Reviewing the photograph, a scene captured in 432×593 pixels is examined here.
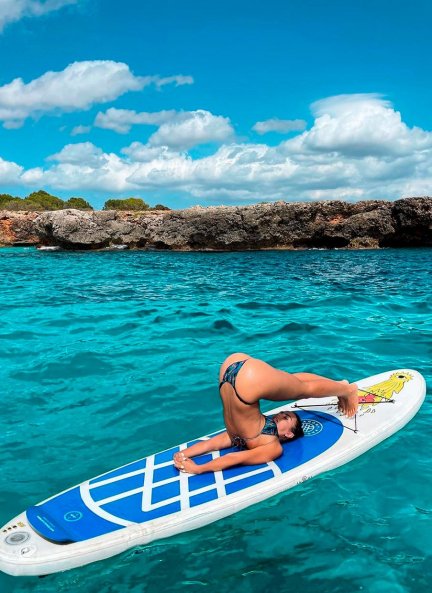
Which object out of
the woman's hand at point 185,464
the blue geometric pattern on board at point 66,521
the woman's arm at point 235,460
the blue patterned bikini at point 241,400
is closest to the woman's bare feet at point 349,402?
the blue patterned bikini at point 241,400

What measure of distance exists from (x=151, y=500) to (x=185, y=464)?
0.55m

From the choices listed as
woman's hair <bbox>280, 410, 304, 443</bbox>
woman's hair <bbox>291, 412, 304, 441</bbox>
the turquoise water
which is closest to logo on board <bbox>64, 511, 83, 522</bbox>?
the turquoise water

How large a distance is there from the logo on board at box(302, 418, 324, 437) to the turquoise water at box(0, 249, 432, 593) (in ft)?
1.83

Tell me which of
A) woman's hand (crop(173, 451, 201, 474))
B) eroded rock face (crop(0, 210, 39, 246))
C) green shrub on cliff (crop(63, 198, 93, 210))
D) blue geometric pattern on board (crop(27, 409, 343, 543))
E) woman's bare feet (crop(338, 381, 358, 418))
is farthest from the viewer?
green shrub on cliff (crop(63, 198, 93, 210))

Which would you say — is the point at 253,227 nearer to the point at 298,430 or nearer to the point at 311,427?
the point at 311,427

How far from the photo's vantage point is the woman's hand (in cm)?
479

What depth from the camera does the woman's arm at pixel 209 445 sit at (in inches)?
200

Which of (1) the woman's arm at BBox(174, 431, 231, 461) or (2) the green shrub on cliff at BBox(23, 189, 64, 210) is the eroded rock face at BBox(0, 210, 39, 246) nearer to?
(2) the green shrub on cliff at BBox(23, 189, 64, 210)

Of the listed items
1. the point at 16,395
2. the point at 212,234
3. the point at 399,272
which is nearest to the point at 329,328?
the point at 16,395

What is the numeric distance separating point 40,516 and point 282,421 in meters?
2.46

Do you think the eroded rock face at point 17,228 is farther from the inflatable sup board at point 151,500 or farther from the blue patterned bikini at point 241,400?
the blue patterned bikini at point 241,400

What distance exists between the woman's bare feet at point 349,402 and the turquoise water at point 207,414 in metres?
0.56

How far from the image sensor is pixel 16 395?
7.39m

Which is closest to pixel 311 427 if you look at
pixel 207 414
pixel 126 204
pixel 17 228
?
pixel 207 414
